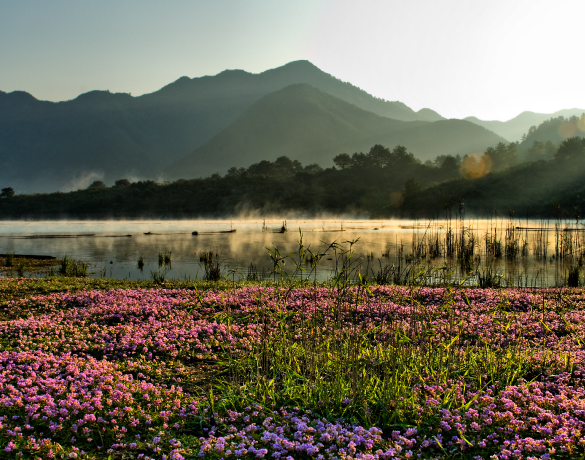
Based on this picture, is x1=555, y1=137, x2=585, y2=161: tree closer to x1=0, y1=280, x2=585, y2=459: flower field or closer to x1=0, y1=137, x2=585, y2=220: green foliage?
x1=0, y1=137, x2=585, y2=220: green foliage

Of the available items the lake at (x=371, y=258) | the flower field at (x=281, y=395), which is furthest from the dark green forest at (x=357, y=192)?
the flower field at (x=281, y=395)

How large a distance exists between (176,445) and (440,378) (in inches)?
137

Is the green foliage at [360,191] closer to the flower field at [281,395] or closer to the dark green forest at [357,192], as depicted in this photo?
the dark green forest at [357,192]

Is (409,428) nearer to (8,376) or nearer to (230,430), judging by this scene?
(230,430)

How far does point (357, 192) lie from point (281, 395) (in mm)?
87954

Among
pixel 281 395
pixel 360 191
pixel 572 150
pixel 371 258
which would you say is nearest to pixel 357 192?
pixel 360 191

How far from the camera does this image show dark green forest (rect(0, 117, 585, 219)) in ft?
249

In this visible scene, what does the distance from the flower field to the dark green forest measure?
6927 cm

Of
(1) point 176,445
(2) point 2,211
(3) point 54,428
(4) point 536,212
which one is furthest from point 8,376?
(2) point 2,211

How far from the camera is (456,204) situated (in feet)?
292

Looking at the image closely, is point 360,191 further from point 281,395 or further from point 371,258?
point 281,395

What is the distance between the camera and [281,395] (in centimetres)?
541

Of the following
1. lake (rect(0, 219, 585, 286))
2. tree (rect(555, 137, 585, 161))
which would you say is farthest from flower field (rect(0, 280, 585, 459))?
tree (rect(555, 137, 585, 161))

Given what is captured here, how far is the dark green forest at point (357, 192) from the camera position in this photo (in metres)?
75.9
